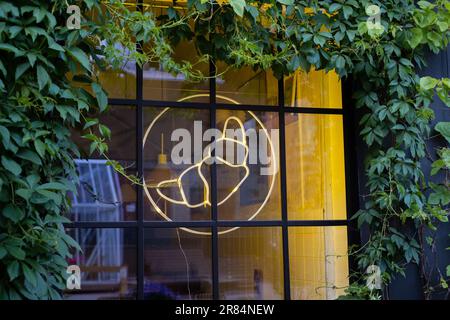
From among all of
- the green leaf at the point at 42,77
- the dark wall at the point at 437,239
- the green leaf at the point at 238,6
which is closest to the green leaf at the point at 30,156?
the green leaf at the point at 42,77

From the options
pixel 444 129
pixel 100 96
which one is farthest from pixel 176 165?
pixel 444 129

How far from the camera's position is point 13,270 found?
237 cm

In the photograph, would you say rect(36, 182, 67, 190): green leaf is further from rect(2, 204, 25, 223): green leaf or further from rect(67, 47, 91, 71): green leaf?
rect(67, 47, 91, 71): green leaf

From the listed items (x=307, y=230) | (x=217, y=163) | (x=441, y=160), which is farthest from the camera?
(x=307, y=230)

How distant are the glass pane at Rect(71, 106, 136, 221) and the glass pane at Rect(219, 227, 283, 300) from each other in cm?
60

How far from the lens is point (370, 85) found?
139 inches

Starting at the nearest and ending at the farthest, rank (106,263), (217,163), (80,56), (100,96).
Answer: (80,56) < (100,96) < (106,263) < (217,163)

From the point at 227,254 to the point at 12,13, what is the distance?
1.79 metres

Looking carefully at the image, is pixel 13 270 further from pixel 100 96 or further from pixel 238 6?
pixel 238 6

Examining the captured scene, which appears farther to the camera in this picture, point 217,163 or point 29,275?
point 217,163

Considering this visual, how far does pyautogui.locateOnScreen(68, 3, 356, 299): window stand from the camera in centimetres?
332

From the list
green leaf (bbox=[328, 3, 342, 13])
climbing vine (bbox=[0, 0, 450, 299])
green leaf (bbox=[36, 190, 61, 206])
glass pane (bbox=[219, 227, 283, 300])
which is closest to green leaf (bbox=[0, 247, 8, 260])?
climbing vine (bbox=[0, 0, 450, 299])

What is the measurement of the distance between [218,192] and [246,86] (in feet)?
2.25
